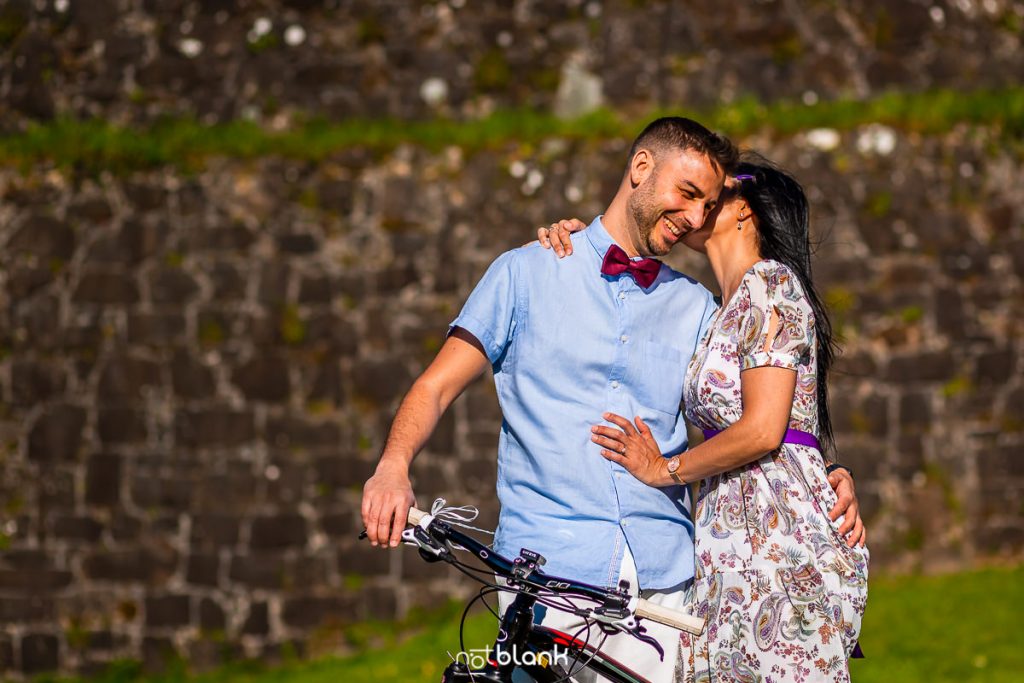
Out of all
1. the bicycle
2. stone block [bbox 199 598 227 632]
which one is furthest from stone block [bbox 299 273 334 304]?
the bicycle

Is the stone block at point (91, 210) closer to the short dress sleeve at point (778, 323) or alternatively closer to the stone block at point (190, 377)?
the stone block at point (190, 377)

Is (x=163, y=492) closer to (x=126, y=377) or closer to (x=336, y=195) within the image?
(x=126, y=377)

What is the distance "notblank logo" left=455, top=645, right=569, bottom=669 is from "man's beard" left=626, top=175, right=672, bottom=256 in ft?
3.92

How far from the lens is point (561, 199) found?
7.54 meters

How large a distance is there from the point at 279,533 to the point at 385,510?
4837 millimetres

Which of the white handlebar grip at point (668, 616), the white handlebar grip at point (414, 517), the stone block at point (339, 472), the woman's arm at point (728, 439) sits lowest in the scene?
the white handlebar grip at point (668, 616)

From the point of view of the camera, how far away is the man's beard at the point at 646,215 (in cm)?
347

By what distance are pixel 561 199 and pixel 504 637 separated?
15.6 feet

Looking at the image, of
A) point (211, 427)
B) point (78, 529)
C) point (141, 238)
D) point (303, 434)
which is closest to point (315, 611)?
point (303, 434)

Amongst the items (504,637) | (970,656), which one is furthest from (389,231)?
(504,637)

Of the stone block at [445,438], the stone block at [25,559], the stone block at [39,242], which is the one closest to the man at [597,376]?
the stone block at [445,438]

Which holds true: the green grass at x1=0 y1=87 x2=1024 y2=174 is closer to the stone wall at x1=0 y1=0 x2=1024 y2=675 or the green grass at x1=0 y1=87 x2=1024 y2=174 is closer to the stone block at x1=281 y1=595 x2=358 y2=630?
the stone wall at x1=0 y1=0 x2=1024 y2=675

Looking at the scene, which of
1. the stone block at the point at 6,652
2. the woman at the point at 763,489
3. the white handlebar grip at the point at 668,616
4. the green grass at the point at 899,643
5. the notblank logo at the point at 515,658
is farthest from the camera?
the stone block at the point at 6,652

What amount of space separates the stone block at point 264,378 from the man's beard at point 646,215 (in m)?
4.47
